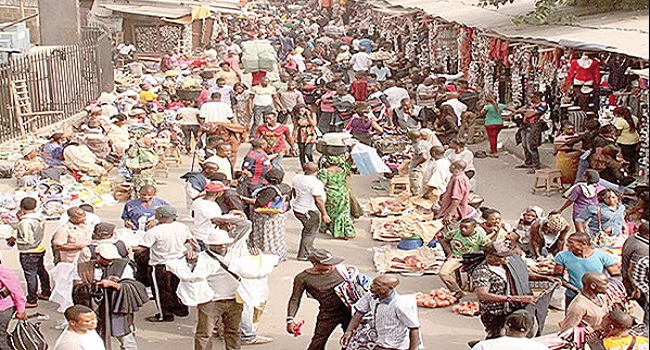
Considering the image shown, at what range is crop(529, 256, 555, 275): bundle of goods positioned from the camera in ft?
33.2

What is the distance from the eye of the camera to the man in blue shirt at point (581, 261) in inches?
342

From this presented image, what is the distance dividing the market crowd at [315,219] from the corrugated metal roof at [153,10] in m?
9.17

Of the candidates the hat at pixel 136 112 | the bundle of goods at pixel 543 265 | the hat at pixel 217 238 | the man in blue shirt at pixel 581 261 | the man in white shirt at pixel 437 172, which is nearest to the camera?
the man in blue shirt at pixel 581 261

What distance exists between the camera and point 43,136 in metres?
20.1

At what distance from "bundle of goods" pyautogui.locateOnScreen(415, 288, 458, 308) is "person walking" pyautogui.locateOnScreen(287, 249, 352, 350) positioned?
97.8 inches

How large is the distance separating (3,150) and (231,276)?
11.7 meters

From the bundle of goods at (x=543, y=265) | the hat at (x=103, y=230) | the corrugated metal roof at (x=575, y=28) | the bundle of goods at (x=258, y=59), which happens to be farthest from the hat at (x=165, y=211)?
the bundle of goods at (x=258, y=59)

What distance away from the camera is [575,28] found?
51.6ft

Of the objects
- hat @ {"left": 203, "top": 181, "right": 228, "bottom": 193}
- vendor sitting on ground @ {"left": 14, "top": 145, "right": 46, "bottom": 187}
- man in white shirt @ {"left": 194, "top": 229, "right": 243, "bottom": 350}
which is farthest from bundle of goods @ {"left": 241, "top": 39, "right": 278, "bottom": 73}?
man in white shirt @ {"left": 194, "top": 229, "right": 243, "bottom": 350}

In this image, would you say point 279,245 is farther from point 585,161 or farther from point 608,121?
point 608,121

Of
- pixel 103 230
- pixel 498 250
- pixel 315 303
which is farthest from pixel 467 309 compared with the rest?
pixel 103 230

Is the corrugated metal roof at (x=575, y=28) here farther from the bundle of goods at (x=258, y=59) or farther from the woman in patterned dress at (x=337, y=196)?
the bundle of goods at (x=258, y=59)

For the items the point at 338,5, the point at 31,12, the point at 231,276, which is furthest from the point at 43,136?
the point at 338,5

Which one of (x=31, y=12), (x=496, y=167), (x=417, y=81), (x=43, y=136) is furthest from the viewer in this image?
(x=31, y=12)
